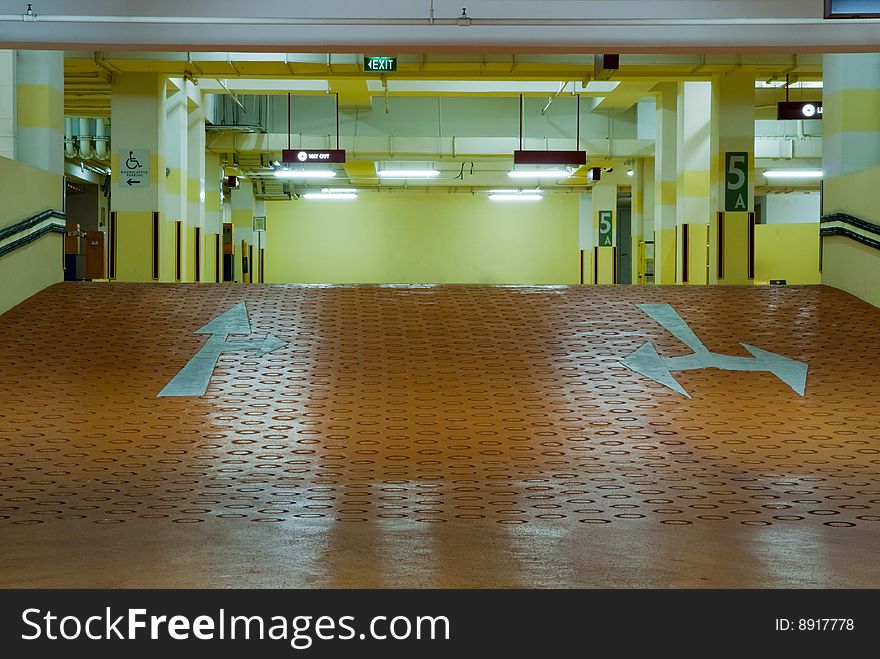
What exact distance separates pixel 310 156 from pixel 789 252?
1137 centimetres

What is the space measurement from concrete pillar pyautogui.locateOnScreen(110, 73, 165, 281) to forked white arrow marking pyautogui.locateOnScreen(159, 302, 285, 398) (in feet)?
19.8

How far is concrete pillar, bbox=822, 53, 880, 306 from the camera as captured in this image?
11.6 meters

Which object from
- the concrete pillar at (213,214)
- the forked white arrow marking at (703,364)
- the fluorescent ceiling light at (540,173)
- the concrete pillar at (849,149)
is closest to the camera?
the forked white arrow marking at (703,364)

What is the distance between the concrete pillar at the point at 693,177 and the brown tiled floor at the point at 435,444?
6268 millimetres

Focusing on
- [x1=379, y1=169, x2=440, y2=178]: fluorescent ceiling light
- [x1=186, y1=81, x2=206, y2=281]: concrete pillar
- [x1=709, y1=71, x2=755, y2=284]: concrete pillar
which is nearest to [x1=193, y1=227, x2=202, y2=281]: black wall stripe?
[x1=186, y1=81, x2=206, y2=281]: concrete pillar

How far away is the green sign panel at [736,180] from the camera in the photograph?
1596 cm

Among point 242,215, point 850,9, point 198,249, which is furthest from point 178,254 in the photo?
point 242,215

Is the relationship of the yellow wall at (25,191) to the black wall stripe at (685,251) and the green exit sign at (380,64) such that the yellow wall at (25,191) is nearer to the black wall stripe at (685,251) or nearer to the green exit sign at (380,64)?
the green exit sign at (380,64)

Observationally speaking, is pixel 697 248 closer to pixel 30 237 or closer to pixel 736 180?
pixel 736 180

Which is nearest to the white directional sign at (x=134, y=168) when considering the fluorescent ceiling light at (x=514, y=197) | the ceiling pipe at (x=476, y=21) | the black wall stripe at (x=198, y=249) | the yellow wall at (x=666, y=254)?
the black wall stripe at (x=198, y=249)

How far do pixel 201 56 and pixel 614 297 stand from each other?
7748 millimetres

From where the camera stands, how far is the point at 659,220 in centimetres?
1956

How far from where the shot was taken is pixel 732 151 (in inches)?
629
